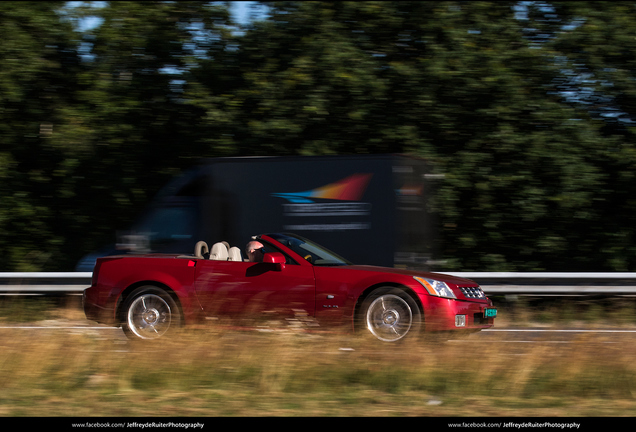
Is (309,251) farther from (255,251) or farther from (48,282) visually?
(48,282)

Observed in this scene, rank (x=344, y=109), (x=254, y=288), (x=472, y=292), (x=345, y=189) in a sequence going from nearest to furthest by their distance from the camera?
(x=254, y=288)
(x=472, y=292)
(x=345, y=189)
(x=344, y=109)

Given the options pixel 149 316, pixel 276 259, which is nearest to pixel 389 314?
pixel 276 259

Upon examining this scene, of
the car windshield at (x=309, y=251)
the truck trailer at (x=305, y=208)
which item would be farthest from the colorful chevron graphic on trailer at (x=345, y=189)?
the car windshield at (x=309, y=251)

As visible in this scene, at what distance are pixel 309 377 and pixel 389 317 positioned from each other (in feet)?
7.10

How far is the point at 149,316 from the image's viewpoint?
8.02 m

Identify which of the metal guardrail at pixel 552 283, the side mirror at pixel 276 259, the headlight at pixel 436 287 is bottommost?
the metal guardrail at pixel 552 283

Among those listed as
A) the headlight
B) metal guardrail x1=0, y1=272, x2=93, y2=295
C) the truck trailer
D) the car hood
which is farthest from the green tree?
the headlight

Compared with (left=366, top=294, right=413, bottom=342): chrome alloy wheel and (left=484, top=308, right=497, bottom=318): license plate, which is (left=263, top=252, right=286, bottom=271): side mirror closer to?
(left=366, top=294, right=413, bottom=342): chrome alloy wheel

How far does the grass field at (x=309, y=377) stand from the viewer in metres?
4.89

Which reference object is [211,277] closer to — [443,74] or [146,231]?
[146,231]

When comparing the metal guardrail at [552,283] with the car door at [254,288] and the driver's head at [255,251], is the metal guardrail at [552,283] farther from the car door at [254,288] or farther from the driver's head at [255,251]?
the driver's head at [255,251]

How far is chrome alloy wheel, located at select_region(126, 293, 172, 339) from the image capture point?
7960 millimetres

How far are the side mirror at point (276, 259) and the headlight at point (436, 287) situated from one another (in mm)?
1430

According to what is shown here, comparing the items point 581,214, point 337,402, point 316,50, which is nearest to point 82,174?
point 316,50
